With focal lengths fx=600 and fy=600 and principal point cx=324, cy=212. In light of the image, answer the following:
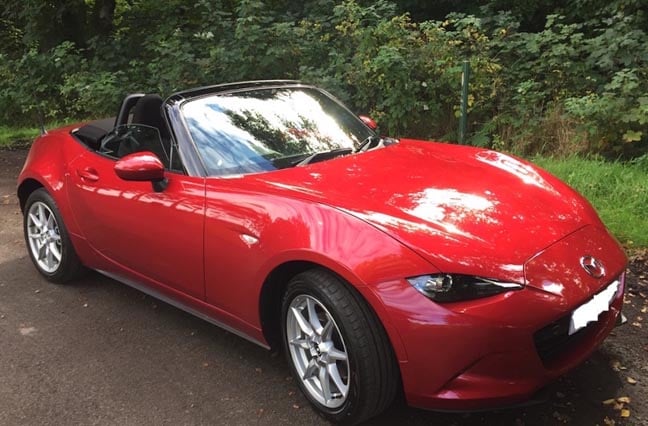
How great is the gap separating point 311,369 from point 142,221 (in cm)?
135

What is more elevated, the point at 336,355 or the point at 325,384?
the point at 336,355

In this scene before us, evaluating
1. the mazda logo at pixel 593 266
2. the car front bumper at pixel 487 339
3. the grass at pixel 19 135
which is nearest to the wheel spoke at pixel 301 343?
the car front bumper at pixel 487 339

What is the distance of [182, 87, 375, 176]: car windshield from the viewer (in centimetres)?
327

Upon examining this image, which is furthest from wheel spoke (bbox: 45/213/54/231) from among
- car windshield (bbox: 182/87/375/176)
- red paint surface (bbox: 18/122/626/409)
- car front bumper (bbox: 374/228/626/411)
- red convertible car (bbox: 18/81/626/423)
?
car front bumper (bbox: 374/228/626/411)

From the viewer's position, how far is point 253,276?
2791mm

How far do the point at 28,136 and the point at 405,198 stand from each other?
34.5ft

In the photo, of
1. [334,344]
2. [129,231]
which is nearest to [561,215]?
[334,344]

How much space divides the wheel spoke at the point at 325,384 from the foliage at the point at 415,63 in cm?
463

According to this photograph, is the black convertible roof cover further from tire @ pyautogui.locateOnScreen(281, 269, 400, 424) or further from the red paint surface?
tire @ pyautogui.locateOnScreen(281, 269, 400, 424)

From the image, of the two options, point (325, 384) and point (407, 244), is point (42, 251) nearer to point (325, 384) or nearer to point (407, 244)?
point (325, 384)

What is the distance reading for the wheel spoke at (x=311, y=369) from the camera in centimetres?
269

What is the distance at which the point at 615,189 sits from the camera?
207 inches

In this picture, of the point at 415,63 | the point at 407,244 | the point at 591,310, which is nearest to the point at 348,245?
the point at 407,244

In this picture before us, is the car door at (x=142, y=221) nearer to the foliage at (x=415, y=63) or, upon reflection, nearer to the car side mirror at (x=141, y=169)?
the car side mirror at (x=141, y=169)
